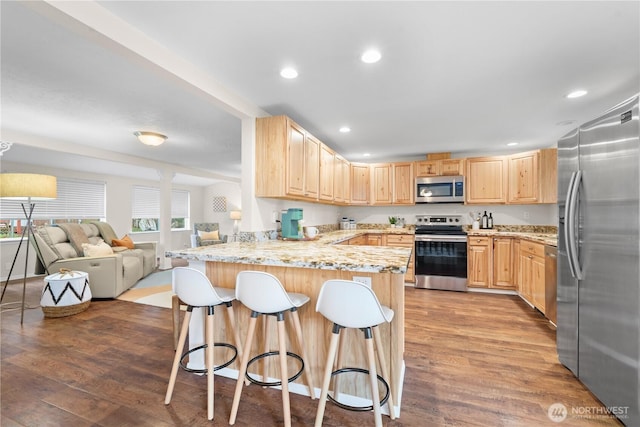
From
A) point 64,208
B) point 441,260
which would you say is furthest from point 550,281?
point 64,208

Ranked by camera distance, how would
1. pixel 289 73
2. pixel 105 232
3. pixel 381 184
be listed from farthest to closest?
pixel 105 232, pixel 381 184, pixel 289 73

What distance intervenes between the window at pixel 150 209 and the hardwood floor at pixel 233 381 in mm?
4798

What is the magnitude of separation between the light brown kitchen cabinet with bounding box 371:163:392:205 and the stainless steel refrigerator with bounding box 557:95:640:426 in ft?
9.84

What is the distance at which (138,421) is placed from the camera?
1622 mm

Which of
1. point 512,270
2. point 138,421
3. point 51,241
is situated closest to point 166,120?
point 51,241

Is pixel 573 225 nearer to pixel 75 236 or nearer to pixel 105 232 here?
pixel 75 236

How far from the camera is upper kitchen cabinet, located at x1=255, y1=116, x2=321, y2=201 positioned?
281 cm

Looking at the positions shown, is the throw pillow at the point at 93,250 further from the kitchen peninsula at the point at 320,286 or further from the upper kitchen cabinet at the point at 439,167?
the upper kitchen cabinet at the point at 439,167

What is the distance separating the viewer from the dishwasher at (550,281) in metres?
2.79

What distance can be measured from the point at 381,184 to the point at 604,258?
3578 mm

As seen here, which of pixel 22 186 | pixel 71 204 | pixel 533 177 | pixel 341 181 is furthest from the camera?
pixel 71 204

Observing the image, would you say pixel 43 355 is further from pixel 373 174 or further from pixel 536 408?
pixel 373 174

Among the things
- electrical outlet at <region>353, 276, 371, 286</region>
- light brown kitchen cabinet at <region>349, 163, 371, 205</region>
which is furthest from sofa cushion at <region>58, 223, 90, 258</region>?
electrical outlet at <region>353, 276, 371, 286</region>

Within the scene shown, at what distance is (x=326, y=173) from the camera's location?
3891 millimetres
